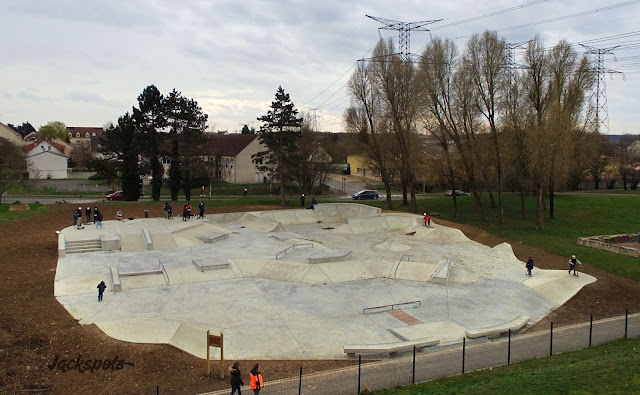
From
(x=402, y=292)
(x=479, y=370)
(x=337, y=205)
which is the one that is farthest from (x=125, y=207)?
(x=479, y=370)

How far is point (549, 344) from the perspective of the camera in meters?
15.0

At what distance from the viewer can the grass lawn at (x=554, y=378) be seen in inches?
413

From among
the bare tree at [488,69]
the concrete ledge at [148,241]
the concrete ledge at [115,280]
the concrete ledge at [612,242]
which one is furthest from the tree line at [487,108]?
the concrete ledge at [115,280]

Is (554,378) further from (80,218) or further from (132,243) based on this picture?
(80,218)

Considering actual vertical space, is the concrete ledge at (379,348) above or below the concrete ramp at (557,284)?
below

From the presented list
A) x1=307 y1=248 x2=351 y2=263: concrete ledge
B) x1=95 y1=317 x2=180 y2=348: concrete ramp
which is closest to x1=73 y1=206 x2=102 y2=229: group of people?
x1=307 y1=248 x2=351 y2=263: concrete ledge

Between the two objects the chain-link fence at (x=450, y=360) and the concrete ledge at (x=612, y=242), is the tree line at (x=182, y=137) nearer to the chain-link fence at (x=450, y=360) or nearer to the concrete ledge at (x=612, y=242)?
the concrete ledge at (x=612, y=242)

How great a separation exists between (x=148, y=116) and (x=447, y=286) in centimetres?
3355

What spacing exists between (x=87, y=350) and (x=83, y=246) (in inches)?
573

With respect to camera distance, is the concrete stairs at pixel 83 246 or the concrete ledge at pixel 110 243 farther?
the concrete ledge at pixel 110 243

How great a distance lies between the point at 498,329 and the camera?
1576 cm

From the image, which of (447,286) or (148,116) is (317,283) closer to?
(447,286)

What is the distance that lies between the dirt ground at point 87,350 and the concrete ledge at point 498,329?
3.28ft

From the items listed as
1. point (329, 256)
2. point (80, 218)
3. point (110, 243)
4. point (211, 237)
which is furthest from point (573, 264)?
point (80, 218)
